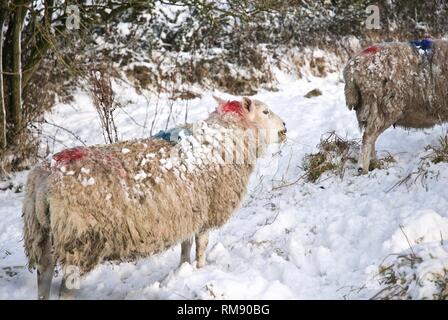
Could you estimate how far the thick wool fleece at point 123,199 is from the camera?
322cm

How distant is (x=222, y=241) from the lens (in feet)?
15.0

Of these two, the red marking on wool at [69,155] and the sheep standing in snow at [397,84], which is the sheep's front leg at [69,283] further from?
the sheep standing in snow at [397,84]

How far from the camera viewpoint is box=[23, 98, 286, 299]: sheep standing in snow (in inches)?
127

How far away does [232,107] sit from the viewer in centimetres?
419

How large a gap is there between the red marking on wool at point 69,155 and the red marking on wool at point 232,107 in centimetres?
126

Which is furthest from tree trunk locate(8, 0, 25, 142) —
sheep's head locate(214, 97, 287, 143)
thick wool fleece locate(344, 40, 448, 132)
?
thick wool fleece locate(344, 40, 448, 132)

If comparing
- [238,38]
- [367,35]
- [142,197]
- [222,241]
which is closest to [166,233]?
[142,197]

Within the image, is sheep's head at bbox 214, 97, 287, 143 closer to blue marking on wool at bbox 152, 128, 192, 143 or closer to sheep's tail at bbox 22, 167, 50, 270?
blue marking on wool at bbox 152, 128, 192, 143

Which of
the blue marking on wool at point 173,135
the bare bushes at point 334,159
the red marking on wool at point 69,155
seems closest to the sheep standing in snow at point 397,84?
the bare bushes at point 334,159

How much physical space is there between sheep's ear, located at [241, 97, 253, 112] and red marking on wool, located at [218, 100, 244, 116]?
0.12ft

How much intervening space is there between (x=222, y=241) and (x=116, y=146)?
1.47m

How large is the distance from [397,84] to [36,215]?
387 cm

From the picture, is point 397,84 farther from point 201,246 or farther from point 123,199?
point 123,199
